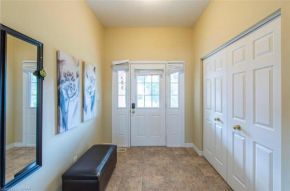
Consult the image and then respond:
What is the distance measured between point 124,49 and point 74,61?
1.69m

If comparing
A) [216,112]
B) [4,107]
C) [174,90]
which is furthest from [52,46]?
[174,90]

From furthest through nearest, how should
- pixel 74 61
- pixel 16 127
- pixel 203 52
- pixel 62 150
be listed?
1. pixel 203 52
2. pixel 74 61
3. pixel 62 150
4. pixel 16 127

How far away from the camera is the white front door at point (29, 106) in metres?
1.33

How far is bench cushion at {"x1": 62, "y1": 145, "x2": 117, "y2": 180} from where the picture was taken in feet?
5.53

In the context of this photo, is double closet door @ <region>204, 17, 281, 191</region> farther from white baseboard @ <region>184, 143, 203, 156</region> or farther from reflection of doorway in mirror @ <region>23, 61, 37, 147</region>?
reflection of doorway in mirror @ <region>23, 61, 37, 147</region>

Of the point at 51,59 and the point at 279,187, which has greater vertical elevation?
the point at 51,59

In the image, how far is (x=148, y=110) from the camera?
3652 millimetres

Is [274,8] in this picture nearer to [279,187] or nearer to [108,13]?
[279,187]

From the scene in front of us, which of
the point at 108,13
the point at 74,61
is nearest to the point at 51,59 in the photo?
the point at 74,61

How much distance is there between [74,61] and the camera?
215 cm

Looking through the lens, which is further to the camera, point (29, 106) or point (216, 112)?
point (216, 112)

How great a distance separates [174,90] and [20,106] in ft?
9.96

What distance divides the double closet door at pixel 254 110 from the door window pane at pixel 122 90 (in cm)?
222

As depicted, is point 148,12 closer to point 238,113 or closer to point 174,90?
point 174,90
